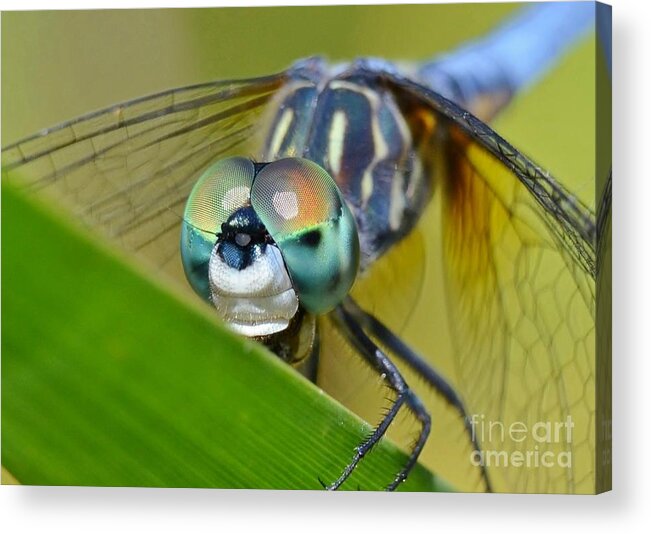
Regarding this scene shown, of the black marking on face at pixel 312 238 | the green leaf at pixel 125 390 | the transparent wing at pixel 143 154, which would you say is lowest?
the green leaf at pixel 125 390

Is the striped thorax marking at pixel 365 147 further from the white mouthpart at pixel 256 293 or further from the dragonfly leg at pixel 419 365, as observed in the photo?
the white mouthpart at pixel 256 293

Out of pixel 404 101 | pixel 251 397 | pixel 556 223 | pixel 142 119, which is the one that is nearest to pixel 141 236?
pixel 142 119

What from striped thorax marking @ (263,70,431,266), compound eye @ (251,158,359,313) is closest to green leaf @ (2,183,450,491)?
compound eye @ (251,158,359,313)

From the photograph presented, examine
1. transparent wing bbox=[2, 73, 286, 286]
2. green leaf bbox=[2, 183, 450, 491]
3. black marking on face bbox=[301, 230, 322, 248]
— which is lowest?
green leaf bbox=[2, 183, 450, 491]

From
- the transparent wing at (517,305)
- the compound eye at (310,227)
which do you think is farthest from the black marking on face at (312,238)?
the transparent wing at (517,305)

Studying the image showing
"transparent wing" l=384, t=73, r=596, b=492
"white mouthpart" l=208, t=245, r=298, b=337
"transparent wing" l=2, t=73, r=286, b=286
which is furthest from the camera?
"transparent wing" l=2, t=73, r=286, b=286

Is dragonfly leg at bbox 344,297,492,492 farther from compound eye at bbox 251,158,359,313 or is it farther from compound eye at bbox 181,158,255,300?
compound eye at bbox 181,158,255,300
